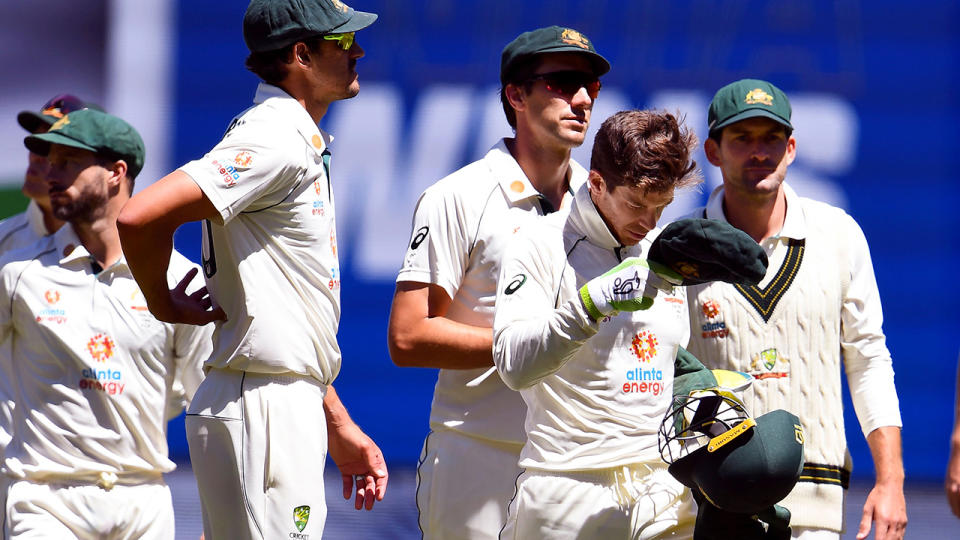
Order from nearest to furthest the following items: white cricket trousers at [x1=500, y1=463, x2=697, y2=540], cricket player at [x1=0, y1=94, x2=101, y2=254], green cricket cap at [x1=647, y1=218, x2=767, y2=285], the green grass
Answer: green cricket cap at [x1=647, y1=218, x2=767, y2=285], white cricket trousers at [x1=500, y1=463, x2=697, y2=540], cricket player at [x1=0, y1=94, x2=101, y2=254], the green grass

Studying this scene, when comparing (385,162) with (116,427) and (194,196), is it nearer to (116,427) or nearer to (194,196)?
(116,427)

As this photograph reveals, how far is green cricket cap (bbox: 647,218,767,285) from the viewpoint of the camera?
229 centimetres

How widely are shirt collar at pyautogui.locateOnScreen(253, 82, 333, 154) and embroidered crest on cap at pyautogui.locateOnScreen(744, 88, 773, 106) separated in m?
1.11

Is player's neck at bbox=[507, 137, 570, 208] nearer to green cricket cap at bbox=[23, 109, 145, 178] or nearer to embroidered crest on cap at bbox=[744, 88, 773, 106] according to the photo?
embroidered crest on cap at bbox=[744, 88, 773, 106]

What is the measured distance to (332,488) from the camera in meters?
5.87

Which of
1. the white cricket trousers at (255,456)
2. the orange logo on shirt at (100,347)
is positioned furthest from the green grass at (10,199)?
the white cricket trousers at (255,456)

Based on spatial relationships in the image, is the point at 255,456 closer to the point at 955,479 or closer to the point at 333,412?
the point at 333,412

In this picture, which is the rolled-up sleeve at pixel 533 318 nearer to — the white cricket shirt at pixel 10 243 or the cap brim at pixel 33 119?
the white cricket shirt at pixel 10 243

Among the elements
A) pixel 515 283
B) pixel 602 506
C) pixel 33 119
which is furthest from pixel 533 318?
pixel 33 119

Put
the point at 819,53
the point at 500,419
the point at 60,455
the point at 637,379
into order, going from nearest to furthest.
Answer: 1. the point at 637,379
2. the point at 500,419
3. the point at 60,455
4. the point at 819,53

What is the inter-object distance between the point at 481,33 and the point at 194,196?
3.33 meters

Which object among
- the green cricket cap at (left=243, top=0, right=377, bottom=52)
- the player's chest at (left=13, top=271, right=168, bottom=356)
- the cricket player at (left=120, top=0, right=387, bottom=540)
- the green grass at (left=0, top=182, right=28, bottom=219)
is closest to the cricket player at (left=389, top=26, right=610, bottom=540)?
the cricket player at (left=120, top=0, right=387, bottom=540)

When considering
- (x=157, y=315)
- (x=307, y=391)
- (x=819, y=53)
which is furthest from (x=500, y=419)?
(x=819, y=53)

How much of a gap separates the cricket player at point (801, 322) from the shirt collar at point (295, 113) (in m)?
0.98
